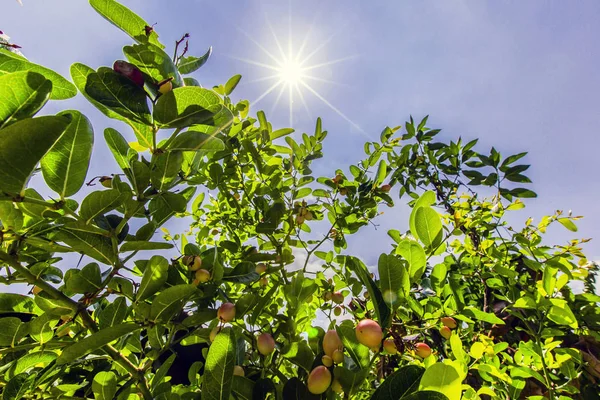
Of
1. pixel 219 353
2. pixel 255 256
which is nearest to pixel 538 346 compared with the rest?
pixel 255 256

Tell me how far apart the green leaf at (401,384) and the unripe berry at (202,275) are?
62 centimetres

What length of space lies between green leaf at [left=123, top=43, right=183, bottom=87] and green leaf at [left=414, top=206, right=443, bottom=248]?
68 cm

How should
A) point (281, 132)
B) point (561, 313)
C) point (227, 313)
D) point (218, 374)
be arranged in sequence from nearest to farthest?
point (218, 374)
point (227, 313)
point (561, 313)
point (281, 132)

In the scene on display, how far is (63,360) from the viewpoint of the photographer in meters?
0.66

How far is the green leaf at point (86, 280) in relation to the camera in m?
0.83

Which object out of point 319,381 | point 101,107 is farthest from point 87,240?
point 319,381

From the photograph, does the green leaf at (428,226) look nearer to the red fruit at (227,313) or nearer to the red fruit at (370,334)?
the red fruit at (370,334)

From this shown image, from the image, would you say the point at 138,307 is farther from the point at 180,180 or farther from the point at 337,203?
the point at 337,203

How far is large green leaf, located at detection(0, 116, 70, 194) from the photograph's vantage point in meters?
0.52

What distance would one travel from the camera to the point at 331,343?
761 millimetres

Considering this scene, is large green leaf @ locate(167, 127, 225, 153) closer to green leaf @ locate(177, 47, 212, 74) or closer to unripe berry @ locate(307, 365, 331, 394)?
green leaf @ locate(177, 47, 212, 74)

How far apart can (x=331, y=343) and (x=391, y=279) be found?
0.23 metres

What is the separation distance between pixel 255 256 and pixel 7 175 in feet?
2.62

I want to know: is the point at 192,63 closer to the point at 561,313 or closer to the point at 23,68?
the point at 23,68
